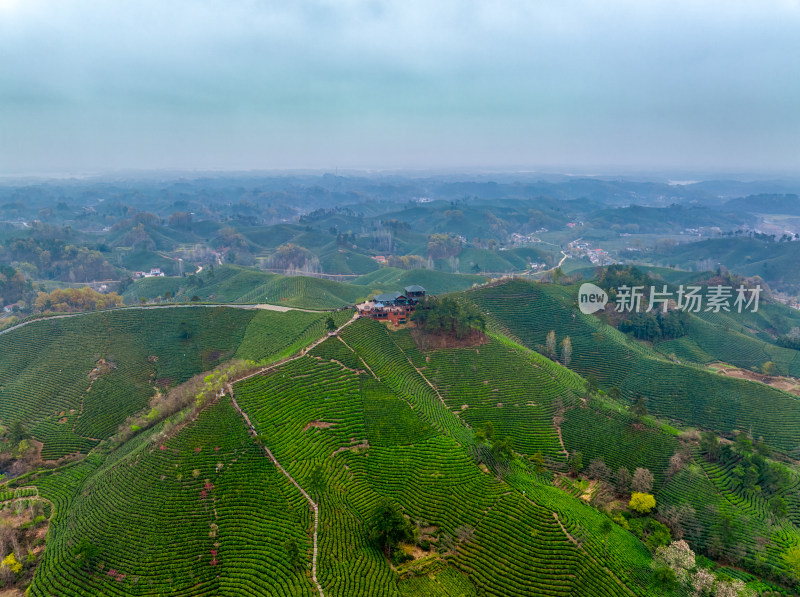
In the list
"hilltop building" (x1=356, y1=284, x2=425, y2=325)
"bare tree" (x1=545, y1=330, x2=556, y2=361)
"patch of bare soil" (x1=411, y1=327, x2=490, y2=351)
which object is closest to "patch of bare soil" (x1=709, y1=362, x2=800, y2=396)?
"bare tree" (x1=545, y1=330, x2=556, y2=361)

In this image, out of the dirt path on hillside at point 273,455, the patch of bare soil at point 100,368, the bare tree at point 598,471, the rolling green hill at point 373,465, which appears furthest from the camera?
the patch of bare soil at point 100,368

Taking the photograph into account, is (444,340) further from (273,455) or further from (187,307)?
(187,307)

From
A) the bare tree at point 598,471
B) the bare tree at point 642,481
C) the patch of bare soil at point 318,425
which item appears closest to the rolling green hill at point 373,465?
the patch of bare soil at point 318,425

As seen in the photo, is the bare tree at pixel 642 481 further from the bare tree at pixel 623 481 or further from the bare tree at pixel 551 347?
the bare tree at pixel 551 347

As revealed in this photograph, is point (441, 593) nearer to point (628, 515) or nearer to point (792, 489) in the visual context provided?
point (628, 515)

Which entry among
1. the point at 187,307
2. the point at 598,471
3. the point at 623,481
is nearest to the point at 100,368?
the point at 187,307

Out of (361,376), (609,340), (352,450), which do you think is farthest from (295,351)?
(609,340)
